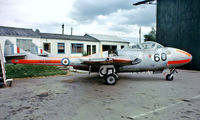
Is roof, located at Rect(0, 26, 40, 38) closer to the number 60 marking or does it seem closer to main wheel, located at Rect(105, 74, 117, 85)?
main wheel, located at Rect(105, 74, 117, 85)

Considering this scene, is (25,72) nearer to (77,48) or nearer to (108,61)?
(108,61)

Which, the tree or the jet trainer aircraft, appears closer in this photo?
the jet trainer aircraft

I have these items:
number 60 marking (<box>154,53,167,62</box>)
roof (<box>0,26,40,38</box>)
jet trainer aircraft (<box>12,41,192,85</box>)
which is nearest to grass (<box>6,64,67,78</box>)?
jet trainer aircraft (<box>12,41,192,85</box>)

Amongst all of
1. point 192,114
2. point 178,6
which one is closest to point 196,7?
point 178,6

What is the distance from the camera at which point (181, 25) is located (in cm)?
1631

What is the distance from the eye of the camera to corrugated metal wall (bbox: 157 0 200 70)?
1492 cm

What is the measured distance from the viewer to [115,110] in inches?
163

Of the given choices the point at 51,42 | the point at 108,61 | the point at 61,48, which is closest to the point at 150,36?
the point at 61,48

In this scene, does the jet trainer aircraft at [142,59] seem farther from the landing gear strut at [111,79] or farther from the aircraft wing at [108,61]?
the landing gear strut at [111,79]

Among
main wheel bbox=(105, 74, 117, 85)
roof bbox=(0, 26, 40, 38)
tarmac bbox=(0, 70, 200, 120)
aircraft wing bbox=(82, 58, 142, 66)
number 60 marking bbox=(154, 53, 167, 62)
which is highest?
roof bbox=(0, 26, 40, 38)

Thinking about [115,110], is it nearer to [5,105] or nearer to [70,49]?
[5,105]

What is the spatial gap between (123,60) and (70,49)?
20.1 m

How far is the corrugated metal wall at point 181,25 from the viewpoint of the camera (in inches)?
587

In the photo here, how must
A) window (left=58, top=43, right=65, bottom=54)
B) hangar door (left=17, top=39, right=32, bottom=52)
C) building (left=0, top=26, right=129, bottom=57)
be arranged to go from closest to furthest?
building (left=0, top=26, right=129, bottom=57), hangar door (left=17, top=39, right=32, bottom=52), window (left=58, top=43, right=65, bottom=54)
